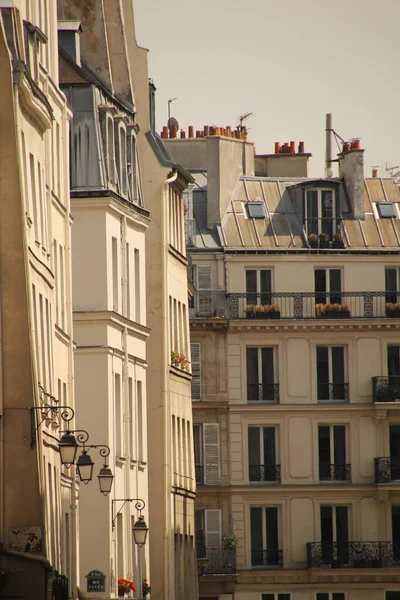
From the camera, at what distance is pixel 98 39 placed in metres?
50.5

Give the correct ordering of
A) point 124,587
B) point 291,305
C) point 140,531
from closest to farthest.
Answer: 1. point 140,531
2. point 124,587
3. point 291,305

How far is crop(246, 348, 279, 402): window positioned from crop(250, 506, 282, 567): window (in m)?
4.39

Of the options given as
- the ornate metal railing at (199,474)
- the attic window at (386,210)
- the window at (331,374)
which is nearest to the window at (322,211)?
the attic window at (386,210)

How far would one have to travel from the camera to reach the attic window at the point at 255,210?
253ft

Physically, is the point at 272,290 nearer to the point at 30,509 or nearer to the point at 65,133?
the point at 65,133

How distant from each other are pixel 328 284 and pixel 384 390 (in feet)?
16.2

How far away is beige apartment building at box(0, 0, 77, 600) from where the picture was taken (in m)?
30.5

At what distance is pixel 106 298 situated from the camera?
151 ft

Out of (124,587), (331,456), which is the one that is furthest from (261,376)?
(124,587)

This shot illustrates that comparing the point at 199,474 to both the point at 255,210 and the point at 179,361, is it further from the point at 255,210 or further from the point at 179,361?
the point at 179,361

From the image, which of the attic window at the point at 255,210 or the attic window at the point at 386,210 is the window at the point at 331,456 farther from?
the attic window at the point at 386,210

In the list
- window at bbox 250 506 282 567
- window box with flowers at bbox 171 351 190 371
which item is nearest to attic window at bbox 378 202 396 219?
window at bbox 250 506 282 567

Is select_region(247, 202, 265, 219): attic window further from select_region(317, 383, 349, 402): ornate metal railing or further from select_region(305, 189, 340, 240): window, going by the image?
select_region(317, 383, 349, 402): ornate metal railing

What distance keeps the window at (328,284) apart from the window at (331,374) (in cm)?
198
